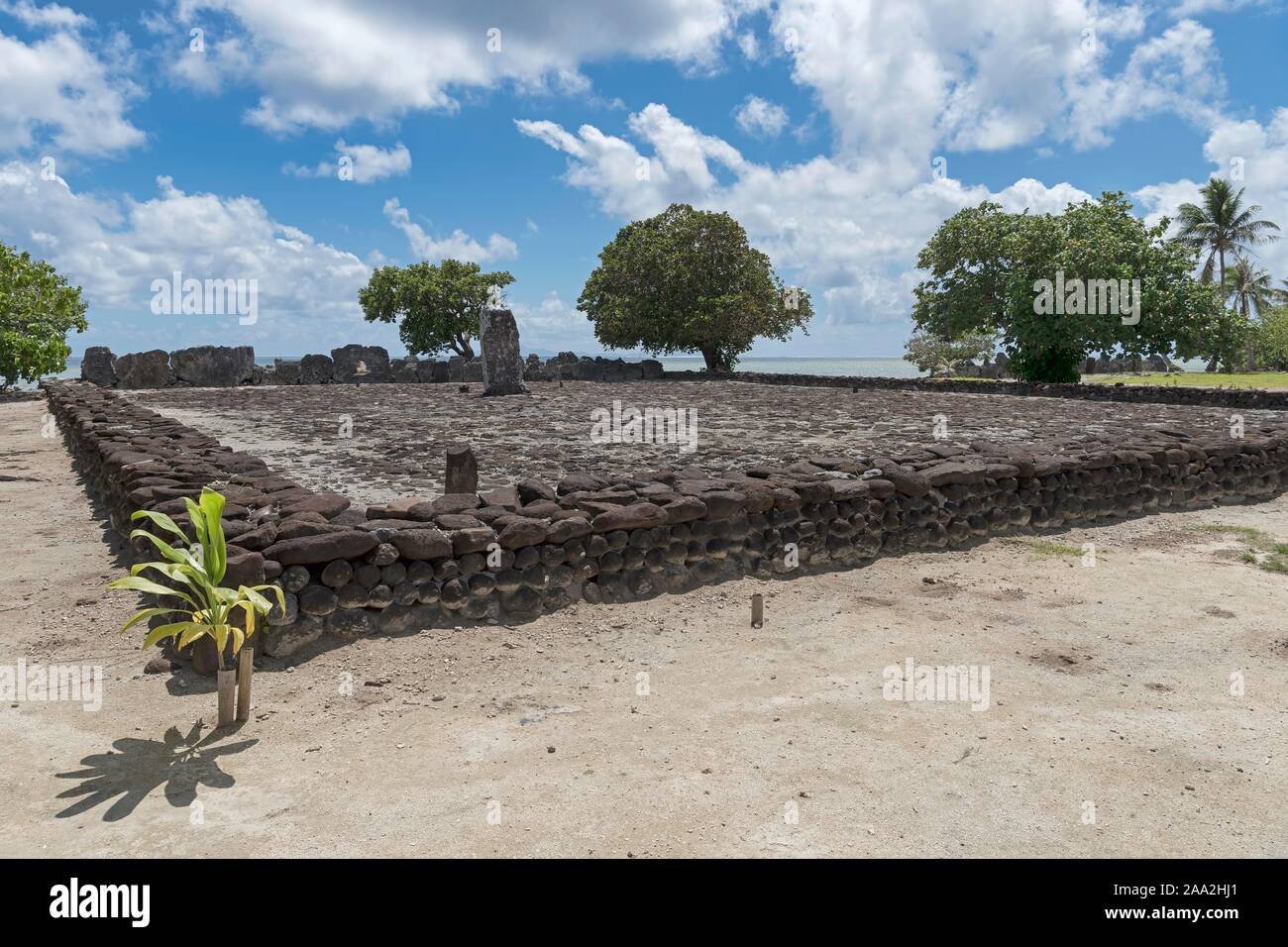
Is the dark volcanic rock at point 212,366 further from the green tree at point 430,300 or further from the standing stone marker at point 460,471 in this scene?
the standing stone marker at point 460,471

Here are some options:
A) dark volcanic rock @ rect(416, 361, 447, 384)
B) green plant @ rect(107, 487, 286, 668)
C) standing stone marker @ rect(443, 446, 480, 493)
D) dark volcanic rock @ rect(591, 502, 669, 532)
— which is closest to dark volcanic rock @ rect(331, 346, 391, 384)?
dark volcanic rock @ rect(416, 361, 447, 384)

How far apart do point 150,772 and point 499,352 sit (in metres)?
20.6

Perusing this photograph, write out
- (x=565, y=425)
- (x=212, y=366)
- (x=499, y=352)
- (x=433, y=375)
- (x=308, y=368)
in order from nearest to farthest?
(x=565, y=425), (x=499, y=352), (x=212, y=366), (x=308, y=368), (x=433, y=375)

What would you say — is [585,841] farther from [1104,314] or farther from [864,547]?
[1104,314]

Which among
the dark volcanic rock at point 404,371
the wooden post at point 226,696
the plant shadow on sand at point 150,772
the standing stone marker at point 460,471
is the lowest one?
the plant shadow on sand at point 150,772

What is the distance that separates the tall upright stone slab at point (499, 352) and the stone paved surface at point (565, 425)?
82cm

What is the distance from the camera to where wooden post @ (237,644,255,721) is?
421cm

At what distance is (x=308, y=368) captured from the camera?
101 ft

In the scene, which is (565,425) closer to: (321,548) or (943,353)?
(321,548)

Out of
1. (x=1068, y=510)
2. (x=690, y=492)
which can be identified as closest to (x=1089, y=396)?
(x=1068, y=510)

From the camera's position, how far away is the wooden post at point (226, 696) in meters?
4.13

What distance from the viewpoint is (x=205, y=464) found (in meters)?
7.73

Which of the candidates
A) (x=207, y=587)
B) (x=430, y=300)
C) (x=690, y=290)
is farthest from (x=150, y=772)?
(x=430, y=300)

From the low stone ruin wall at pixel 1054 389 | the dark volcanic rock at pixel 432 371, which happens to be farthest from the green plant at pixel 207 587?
the dark volcanic rock at pixel 432 371
